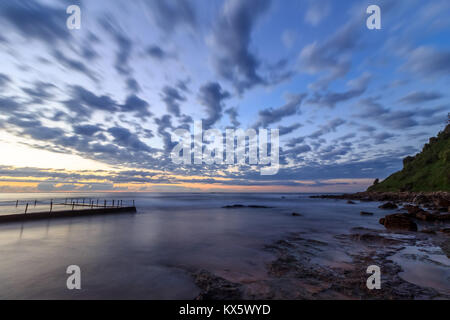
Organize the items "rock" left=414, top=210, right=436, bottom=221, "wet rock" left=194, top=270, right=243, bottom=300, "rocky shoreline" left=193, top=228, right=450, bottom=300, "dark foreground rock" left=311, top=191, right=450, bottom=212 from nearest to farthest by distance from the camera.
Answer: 1. "rocky shoreline" left=193, top=228, right=450, bottom=300
2. "wet rock" left=194, top=270, right=243, bottom=300
3. "rock" left=414, top=210, right=436, bottom=221
4. "dark foreground rock" left=311, top=191, right=450, bottom=212

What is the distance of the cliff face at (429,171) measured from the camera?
79425 millimetres

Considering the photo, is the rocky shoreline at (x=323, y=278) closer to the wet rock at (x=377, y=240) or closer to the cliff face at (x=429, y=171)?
the wet rock at (x=377, y=240)

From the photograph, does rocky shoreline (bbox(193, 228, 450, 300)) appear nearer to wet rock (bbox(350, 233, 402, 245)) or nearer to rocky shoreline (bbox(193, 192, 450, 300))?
rocky shoreline (bbox(193, 192, 450, 300))

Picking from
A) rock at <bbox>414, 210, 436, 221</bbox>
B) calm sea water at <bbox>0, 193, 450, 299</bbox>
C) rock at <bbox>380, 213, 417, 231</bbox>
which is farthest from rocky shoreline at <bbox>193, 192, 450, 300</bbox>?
rock at <bbox>414, 210, 436, 221</bbox>

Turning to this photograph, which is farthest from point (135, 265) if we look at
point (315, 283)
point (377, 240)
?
point (377, 240)

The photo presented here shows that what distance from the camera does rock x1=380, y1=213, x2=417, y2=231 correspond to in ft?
68.3

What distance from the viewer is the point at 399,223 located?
22.2m

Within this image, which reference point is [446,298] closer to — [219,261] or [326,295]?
[326,295]

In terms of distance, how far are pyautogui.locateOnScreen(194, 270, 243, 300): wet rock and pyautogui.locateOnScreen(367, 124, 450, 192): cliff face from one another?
100m

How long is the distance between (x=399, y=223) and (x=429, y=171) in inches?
4110

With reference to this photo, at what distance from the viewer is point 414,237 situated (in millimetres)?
17484

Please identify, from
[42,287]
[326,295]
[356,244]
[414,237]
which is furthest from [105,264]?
[414,237]
